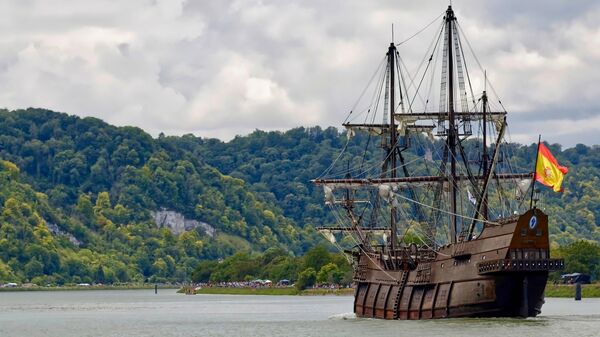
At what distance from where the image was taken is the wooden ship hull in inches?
3930

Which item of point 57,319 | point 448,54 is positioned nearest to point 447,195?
point 448,54

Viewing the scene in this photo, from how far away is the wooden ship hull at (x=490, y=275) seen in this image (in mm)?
99812

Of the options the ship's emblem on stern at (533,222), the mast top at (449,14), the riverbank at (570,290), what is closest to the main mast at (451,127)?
the mast top at (449,14)

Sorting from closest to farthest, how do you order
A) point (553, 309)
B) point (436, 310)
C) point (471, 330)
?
point (471, 330) → point (436, 310) → point (553, 309)

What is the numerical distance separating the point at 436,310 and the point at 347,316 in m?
27.1

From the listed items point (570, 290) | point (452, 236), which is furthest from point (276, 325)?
point (570, 290)

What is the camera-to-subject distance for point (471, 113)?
123750 millimetres

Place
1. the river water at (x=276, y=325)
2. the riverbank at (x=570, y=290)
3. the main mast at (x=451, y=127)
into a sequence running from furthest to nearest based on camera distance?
the riverbank at (x=570, y=290)
the main mast at (x=451, y=127)
the river water at (x=276, y=325)

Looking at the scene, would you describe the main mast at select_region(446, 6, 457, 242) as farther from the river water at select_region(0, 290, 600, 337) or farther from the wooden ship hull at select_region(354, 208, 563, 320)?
the river water at select_region(0, 290, 600, 337)

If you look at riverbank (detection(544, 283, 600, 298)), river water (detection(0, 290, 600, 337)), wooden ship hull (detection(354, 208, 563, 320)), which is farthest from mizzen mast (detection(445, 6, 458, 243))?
riverbank (detection(544, 283, 600, 298))

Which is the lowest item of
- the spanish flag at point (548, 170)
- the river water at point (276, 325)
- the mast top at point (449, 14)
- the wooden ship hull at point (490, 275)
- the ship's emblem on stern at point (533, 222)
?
the river water at point (276, 325)

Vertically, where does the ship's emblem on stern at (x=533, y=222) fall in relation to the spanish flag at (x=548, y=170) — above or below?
below

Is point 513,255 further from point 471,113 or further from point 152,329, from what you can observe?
point 152,329

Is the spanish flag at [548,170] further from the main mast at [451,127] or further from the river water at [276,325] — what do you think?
the main mast at [451,127]
